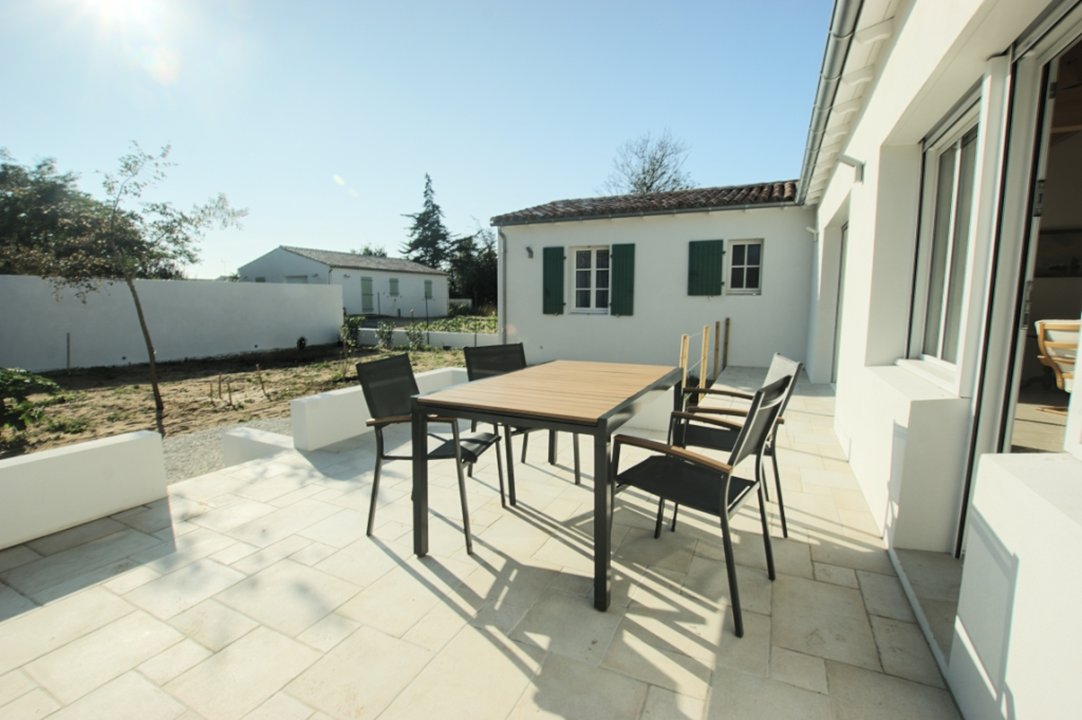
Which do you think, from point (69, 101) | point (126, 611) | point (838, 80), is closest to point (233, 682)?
point (126, 611)

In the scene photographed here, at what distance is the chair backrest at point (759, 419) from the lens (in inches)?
70.9

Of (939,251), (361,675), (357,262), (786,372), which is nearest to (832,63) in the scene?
(939,251)

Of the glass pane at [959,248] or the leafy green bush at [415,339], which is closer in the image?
the glass pane at [959,248]

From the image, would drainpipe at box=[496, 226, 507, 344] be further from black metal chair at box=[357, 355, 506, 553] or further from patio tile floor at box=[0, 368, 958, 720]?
patio tile floor at box=[0, 368, 958, 720]

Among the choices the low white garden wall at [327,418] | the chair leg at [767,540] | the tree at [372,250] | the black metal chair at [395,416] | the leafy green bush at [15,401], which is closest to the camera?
the chair leg at [767,540]

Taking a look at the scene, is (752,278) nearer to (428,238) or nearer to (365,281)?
(365,281)

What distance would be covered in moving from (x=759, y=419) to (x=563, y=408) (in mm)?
796

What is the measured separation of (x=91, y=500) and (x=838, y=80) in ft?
17.7

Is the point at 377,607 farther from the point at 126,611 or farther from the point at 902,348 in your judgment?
the point at 902,348

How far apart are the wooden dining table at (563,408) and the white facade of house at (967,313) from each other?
113cm

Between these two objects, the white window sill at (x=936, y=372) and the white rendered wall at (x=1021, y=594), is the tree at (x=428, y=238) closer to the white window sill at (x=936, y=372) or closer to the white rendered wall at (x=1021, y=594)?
the white window sill at (x=936, y=372)

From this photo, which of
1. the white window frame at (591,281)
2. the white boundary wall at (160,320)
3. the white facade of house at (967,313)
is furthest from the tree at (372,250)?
the white facade of house at (967,313)

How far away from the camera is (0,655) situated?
1.69 m

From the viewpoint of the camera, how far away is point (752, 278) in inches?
320
